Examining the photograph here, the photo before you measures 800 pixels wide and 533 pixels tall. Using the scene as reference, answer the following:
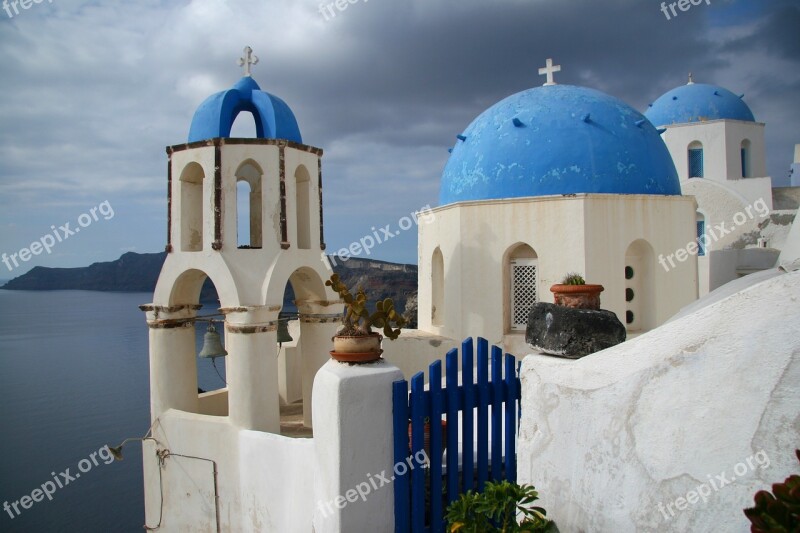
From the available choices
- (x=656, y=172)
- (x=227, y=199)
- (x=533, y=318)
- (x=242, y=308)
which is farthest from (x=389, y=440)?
(x=656, y=172)

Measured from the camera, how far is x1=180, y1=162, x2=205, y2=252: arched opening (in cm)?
871

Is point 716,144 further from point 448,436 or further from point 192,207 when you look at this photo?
point 448,436

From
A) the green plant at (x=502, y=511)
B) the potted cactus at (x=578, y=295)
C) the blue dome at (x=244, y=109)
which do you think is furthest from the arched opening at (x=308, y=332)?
the green plant at (x=502, y=511)

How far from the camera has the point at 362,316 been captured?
15.3 ft

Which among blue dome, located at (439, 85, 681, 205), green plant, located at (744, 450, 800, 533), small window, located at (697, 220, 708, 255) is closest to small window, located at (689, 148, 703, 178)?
small window, located at (697, 220, 708, 255)

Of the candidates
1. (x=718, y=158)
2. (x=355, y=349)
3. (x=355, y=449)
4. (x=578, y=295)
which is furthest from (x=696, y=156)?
(x=355, y=449)

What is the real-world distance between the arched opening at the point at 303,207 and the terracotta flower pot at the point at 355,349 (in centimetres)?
500

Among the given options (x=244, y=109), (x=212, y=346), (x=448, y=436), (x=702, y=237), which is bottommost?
(x=448, y=436)

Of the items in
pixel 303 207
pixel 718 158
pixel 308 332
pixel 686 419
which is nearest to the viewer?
pixel 686 419

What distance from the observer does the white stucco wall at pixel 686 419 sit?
101 inches

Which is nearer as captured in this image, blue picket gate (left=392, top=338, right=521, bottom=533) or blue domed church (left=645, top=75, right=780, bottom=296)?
blue picket gate (left=392, top=338, right=521, bottom=533)

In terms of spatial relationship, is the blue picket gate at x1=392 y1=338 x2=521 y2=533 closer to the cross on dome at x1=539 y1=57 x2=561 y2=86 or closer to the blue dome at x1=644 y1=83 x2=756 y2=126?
the cross on dome at x1=539 y1=57 x2=561 y2=86

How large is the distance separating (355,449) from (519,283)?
20.4 feet

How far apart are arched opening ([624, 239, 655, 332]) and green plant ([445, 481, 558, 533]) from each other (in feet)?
22.6
